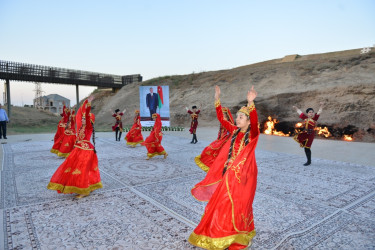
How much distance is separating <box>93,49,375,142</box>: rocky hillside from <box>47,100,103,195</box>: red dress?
1474 cm

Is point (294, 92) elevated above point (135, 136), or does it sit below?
above

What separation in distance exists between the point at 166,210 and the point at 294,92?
17.2m

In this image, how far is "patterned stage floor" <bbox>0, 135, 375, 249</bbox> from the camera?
3.37 meters

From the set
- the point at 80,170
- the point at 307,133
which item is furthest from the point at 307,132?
the point at 80,170

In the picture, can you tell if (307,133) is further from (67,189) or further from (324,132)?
(324,132)

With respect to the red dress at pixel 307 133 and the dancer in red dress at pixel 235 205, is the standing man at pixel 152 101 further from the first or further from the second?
the dancer in red dress at pixel 235 205

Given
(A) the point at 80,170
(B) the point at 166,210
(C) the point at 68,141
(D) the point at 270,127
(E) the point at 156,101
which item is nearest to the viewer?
(B) the point at 166,210

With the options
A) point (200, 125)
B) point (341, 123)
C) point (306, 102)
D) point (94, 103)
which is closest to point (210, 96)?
point (200, 125)

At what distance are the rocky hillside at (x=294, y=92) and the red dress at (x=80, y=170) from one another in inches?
580

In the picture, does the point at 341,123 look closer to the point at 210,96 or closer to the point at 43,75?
the point at 210,96

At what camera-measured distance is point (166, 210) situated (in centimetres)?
436

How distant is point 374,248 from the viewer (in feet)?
10.6

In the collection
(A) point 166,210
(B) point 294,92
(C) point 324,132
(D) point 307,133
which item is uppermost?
(B) point 294,92

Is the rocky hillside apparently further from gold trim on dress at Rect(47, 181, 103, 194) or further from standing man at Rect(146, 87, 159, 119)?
gold trim on dress at Rect(47, 181, 103, 194)
